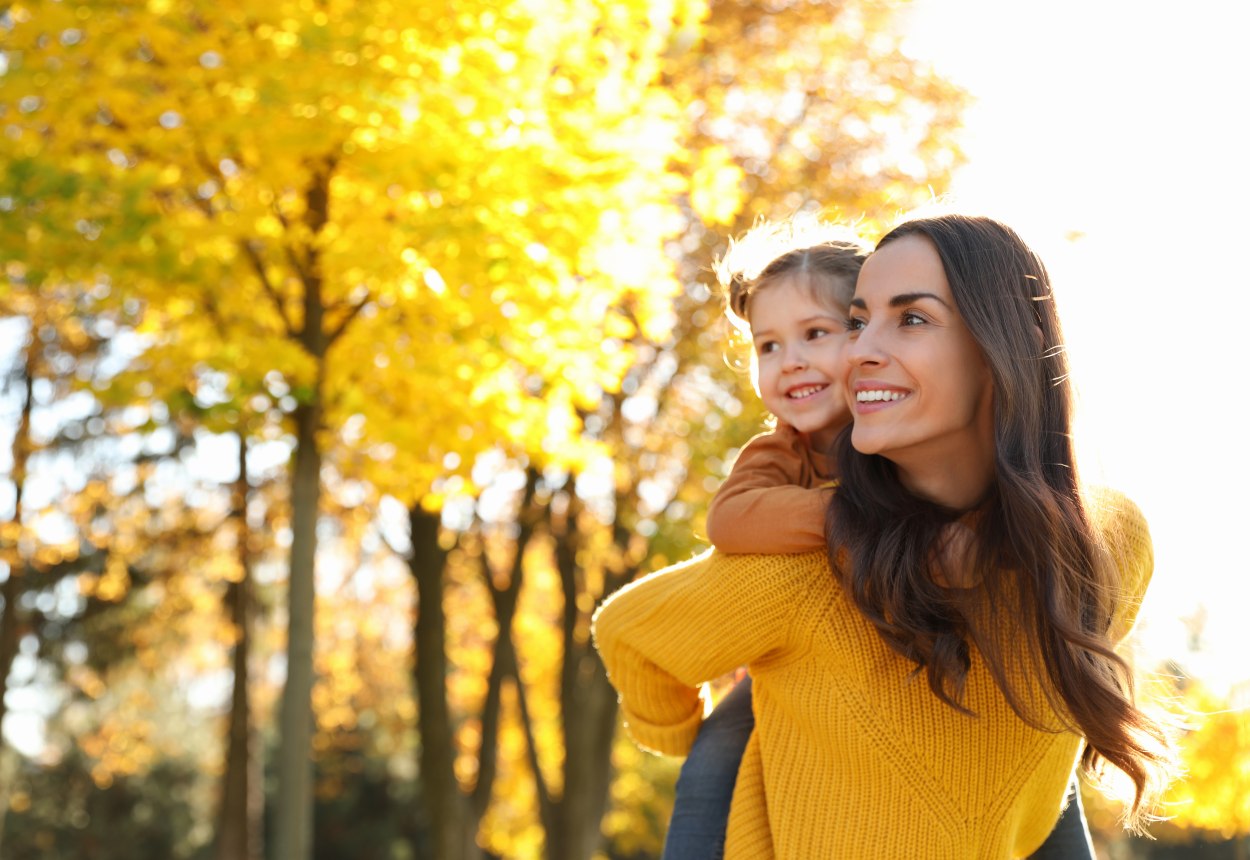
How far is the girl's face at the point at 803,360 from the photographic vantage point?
115 inches

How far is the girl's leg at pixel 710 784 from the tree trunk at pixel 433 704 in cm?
867

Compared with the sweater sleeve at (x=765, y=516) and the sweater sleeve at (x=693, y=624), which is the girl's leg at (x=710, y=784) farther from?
the sweater sleeve at (x=765, y=516)

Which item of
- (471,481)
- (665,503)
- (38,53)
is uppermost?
(38,53)

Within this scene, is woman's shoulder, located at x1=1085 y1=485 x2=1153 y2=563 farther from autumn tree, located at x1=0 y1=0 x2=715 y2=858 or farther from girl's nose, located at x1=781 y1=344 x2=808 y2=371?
autumn tree, located at x1=0 y1=0 x2=715 y2=858

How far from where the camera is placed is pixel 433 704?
37.3 ft

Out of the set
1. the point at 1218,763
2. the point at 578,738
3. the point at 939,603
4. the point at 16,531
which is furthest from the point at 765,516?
the point at 1218,763

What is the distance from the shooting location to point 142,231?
7094mm

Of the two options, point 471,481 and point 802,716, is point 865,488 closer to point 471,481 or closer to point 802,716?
point 802,716

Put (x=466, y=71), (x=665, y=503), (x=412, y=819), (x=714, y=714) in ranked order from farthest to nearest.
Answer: (x=412, y=819)
(x=665, y=503)
(x=466, y=71)
(x=714, y=714)

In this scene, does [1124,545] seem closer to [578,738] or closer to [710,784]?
[710,784]

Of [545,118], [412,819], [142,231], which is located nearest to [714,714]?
[545,118]

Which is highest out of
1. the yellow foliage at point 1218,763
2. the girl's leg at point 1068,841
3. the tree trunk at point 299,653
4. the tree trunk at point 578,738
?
the girl's leg at point 1068,841

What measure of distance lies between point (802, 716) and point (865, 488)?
1.41ft

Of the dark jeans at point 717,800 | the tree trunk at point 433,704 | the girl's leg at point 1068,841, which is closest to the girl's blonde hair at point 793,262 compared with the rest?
the dark jeans at point 717,800
